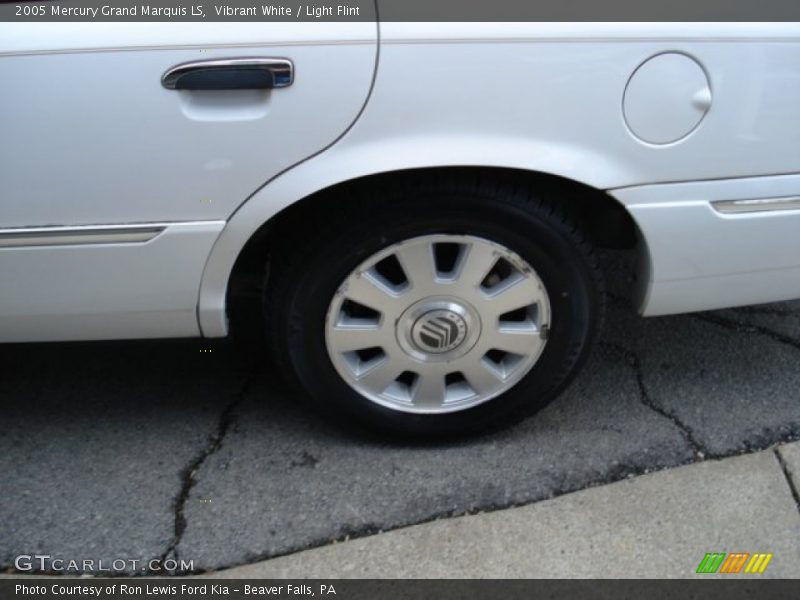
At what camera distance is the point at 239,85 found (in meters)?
1.96

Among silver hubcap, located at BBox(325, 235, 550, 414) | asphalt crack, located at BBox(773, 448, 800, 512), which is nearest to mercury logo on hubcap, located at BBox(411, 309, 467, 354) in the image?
silver hubcap, located at BBox(325, 235, 550, 414)

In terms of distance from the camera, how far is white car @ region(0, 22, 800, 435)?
1968 millimetres

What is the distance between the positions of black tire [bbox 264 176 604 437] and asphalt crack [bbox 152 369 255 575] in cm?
38

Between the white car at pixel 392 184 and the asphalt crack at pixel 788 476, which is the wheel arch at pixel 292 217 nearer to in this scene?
the white car at pixel 392 184

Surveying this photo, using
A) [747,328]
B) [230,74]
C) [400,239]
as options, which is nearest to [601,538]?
[400,239]

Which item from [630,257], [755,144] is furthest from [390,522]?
[630,257]

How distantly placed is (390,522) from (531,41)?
49.8 inches

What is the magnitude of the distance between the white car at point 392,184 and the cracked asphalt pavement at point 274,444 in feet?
0.75

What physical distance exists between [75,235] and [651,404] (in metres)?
1.79

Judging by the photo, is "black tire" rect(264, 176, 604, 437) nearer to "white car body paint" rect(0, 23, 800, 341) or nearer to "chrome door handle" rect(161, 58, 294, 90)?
"white car body paint" rect(0, 23, 800, 341)

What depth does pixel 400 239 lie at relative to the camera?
2.22 meters

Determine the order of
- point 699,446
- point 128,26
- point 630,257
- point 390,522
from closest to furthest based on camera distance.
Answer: point 128,26, point 390,522, point 699,446, point 630,257

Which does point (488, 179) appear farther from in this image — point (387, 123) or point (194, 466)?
point (194, 466)
